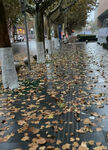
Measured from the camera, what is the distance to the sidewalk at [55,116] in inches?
125

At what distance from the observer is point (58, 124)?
12.4 ft

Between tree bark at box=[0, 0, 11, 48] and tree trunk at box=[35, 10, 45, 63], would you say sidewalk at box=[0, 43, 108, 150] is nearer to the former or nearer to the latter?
tree bark at box=[0, 0, 11, 48]

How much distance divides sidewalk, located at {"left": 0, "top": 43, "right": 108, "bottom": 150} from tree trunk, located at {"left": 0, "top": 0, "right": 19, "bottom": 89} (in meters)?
0.36

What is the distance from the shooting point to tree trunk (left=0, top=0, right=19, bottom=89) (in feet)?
19.2

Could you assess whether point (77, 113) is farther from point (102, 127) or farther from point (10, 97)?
point (10, 97)

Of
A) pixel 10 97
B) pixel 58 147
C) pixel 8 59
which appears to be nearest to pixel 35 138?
pixel 58 147

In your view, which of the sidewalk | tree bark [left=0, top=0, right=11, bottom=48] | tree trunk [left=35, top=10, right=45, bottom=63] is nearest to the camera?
the sidewalk

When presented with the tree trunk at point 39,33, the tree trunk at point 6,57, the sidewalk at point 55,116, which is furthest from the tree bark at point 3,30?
the tree trunk at point 39,33

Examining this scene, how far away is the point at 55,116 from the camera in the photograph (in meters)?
4.14

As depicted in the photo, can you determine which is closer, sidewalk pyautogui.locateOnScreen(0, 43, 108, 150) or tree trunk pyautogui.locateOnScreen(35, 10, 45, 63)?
sidewalk pyautogui.locateOnScreen(0, 43, 108, 150)

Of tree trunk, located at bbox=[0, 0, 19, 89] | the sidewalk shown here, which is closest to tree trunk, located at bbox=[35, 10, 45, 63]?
the sidewalk

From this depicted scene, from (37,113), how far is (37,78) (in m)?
3.49

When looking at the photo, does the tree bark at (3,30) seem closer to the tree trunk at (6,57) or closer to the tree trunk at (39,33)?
the tree trunk at (6,57)

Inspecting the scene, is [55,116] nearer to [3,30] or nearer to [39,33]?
[3,30]
